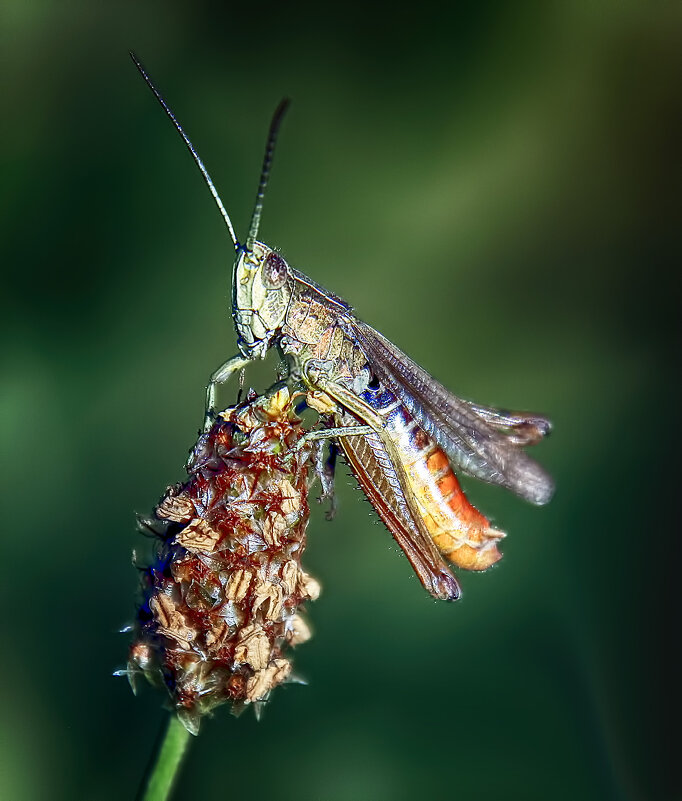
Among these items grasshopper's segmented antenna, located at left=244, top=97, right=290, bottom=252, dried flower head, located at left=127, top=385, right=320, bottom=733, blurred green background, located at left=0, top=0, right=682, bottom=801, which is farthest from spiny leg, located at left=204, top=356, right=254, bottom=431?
blurred green background, located at left=0, top=0, right=682, bottom=801

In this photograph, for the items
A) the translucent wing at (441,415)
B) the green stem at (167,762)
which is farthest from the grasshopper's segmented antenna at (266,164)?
the green stem at (167,762)

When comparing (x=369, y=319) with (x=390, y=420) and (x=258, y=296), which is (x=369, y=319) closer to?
(x=390, y=420)

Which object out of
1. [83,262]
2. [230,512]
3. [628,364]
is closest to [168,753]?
[230,512]

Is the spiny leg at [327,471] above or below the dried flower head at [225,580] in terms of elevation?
above

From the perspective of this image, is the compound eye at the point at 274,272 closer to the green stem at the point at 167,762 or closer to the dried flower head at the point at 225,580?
the dried flower head at the point at 225,580

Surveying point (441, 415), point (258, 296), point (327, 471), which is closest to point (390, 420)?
point (441, 415)

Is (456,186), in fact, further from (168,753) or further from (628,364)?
(168,753)
